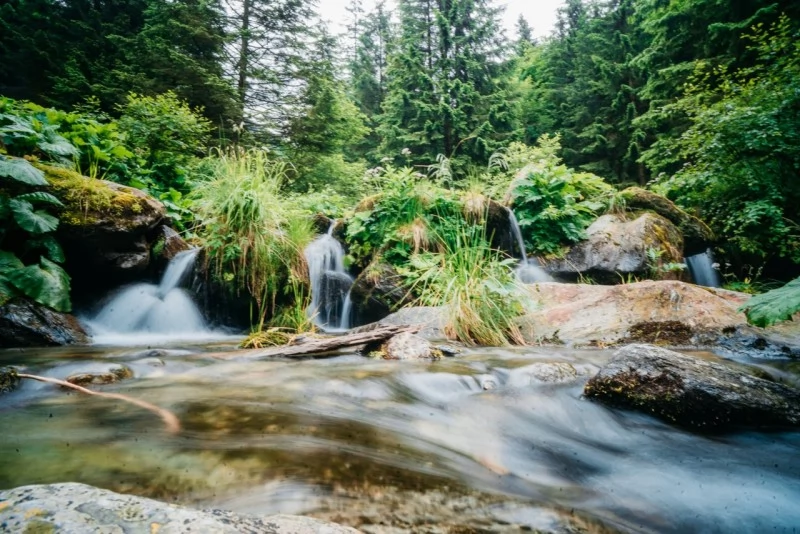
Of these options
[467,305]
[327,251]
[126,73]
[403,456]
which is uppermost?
[126,73]

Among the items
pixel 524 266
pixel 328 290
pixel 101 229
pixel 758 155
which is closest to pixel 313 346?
pixel 328 290

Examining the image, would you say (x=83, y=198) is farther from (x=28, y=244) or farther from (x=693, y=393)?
(x=693, y=393)

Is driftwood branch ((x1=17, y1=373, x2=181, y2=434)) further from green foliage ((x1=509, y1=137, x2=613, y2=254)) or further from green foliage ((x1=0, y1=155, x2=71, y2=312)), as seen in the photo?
green foliage ((x1=509, y1=137, x2=613, y2=254))

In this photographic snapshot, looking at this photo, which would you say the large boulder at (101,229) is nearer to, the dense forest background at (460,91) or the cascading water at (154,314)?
the cascading water at (154,314)

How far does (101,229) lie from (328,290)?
3005 millimetres

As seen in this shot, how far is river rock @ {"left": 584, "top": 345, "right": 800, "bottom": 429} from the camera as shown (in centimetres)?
222

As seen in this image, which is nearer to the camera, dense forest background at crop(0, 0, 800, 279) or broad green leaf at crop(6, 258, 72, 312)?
broad green leaf at crop(6, 258, 72, 312)

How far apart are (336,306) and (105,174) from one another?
13.3ft

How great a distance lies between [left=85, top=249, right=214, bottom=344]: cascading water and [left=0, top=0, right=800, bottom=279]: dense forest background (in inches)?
75.5

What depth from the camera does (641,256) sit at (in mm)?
6656

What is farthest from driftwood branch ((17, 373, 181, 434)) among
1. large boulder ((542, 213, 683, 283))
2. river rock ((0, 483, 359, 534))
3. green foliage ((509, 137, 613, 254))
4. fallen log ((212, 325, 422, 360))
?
green foliage ((509, 137, 613, 254))

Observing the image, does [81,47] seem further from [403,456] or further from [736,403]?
[736,403]

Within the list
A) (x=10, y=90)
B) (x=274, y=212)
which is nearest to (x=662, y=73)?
(x=274, y=212)

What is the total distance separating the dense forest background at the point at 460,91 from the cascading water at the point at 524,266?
3.37 ft
